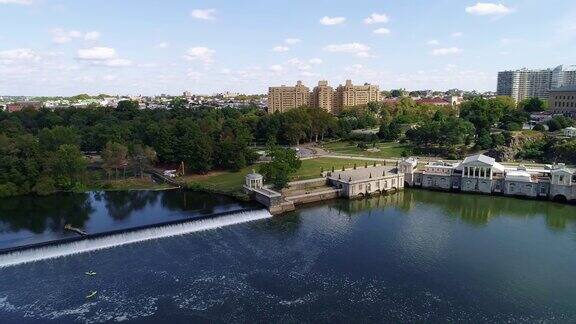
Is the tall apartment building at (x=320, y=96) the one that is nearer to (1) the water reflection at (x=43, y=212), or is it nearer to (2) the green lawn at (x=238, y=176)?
(2) the green lawn at (x=238, y=176)

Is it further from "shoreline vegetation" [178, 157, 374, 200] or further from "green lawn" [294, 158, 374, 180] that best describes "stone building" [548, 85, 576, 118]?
"shoreline vegetation" [178, 157, 374, 200]

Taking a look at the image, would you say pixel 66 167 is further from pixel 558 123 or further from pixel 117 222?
pixel 558 123

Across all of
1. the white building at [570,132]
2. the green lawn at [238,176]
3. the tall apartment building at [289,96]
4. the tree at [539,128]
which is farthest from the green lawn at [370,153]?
the tall apartment building at [289,96]

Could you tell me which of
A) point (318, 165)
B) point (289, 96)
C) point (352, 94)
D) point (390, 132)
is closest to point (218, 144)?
point (318, 165)

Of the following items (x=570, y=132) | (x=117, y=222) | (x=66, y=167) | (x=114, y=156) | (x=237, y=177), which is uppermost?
(x=570, y=132)

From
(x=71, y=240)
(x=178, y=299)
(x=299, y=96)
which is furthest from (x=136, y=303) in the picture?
(x=299, y=96)
